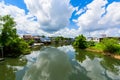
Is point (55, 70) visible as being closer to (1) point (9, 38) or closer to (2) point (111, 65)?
(2) point (111, 65)

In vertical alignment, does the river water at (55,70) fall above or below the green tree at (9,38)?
below

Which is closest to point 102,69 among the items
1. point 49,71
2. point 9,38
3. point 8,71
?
point 49,71

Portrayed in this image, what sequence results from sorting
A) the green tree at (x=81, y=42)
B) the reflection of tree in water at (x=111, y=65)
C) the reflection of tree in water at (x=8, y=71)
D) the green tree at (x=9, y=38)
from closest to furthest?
the reflection of tree in water at (x=8, y=71)
the reflection of tree in water at (x=111, y=65)
the green tree at (x=9, y=38)
the green tree at (x=81, y=42)

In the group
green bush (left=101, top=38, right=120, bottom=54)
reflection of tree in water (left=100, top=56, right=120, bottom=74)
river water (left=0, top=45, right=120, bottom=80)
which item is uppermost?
green bush (left=101, top=38, right=120, bottom=54)

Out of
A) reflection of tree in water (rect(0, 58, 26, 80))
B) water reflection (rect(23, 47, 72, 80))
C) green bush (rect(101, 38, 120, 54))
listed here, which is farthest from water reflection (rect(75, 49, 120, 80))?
green bush (rect(101, 38, 120, 54))

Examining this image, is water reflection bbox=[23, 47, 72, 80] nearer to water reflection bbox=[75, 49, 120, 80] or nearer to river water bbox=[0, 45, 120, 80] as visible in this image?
river water bbox=[0, 45, 120, 80]

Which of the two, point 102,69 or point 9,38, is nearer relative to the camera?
point 102,69

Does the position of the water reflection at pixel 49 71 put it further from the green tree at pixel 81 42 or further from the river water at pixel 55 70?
the green tree at pixel 81 42

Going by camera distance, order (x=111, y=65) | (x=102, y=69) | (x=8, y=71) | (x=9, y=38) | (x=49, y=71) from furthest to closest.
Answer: (x=9, y=38)
(x=111, y=65)
(x=102, y=69)
(x=49, y=71)
(x=8, y=71)

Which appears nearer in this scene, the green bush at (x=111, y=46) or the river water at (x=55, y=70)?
the river water at (x=55, y=70)

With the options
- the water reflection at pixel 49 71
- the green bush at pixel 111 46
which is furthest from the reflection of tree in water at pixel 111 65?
the green bush at pixel 111 46

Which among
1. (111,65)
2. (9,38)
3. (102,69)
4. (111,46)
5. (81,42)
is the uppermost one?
(9,38)

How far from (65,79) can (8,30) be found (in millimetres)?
23594

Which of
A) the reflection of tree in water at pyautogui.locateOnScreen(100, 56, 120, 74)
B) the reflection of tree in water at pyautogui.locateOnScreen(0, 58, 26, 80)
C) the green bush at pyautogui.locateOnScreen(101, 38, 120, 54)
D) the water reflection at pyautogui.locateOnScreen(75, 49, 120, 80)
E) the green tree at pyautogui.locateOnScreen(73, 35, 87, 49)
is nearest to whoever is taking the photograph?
the reflection of tree in water at pyautogui.locateOnScreen(0, 58, 26, 80)
